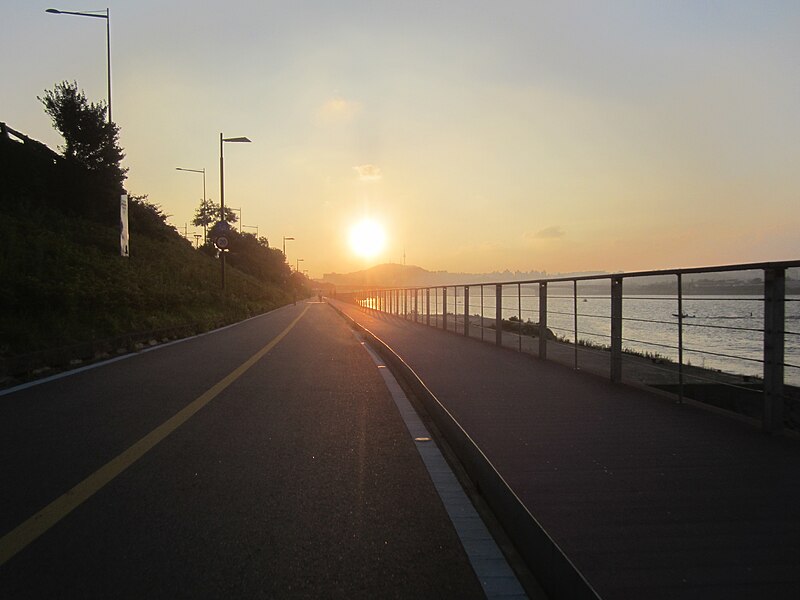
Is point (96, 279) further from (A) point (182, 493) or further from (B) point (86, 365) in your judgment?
(A) point (182, 493)

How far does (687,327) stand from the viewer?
29.6 ft

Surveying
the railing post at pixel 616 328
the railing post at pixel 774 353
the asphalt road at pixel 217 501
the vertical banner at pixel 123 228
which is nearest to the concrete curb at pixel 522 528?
the asphalt road at pixel 217 501

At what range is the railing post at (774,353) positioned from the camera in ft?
20.1

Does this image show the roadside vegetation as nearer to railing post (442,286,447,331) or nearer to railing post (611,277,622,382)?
railing post (442,286,447,331)

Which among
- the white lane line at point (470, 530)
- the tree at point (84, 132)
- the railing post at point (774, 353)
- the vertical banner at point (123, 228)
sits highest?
the tree at point (84, 132)

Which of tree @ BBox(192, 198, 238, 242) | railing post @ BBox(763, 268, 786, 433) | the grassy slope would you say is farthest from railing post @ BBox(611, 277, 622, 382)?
tree @ BBox(192, 198, 238, 242)

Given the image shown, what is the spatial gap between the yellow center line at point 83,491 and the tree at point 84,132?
95.6 ft

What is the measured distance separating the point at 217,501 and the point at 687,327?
6.97 metres

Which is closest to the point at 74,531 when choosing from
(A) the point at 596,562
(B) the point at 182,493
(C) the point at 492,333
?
(B) the point at 182,493

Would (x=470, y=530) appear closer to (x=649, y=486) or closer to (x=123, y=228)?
(x=649, y=486)

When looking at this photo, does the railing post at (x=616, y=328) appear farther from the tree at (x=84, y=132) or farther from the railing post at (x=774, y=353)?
the tree at (x=84, y=132)

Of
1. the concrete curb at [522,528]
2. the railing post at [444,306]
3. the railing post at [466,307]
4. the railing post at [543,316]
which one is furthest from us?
the railing post at [444,306]

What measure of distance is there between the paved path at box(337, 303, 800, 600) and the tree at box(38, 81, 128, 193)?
30.7m

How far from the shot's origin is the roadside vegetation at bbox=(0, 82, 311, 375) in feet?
50.1
